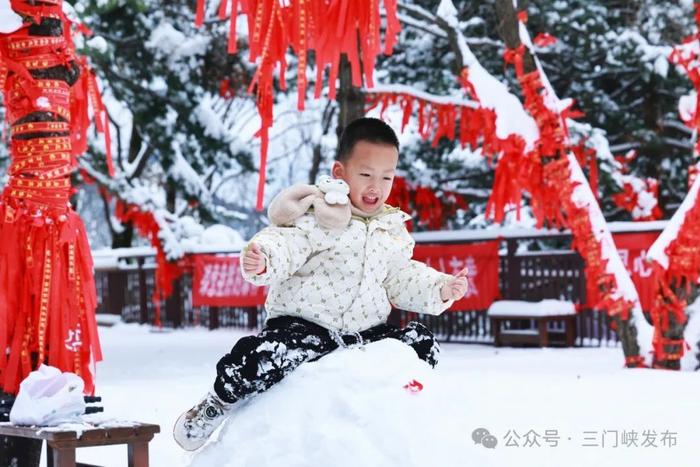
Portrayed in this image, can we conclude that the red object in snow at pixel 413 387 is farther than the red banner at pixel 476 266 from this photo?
No

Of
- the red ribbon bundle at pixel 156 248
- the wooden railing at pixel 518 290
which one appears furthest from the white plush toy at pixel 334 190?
the red ribbon bundle at pixel 156 248

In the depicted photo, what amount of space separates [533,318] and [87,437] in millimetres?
8944

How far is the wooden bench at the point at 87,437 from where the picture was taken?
293 centimetres

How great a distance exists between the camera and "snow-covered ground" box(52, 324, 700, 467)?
2.87 meters

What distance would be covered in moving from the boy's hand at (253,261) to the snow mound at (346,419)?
36 cm

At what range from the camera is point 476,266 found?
1242cm

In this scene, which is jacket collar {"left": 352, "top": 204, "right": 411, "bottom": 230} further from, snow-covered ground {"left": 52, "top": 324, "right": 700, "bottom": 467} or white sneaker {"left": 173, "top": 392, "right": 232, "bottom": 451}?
white sneaker {"left": 173, "top": 392, "right": 232, "bottom": 451}

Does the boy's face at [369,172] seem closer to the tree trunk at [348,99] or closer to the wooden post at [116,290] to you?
the tree trunk at [348,99]

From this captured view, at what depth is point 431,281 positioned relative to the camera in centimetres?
348

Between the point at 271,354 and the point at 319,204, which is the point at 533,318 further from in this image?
the point at 271,354

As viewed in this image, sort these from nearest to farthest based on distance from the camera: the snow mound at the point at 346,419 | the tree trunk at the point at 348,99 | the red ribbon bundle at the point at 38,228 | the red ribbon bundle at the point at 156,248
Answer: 1. the snow mound at the point at 346,419
2. the red ribbon bundle at the point at 38,228
3. the tree trunk at the point at 348,99
4. the red ribbon bundle at the point at 156,248

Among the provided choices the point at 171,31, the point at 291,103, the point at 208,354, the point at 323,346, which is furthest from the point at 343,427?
the point at 291,103

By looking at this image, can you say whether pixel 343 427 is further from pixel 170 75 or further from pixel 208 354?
pixel 170 75

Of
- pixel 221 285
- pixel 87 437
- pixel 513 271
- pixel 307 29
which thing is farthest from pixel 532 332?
pixel 87 437
